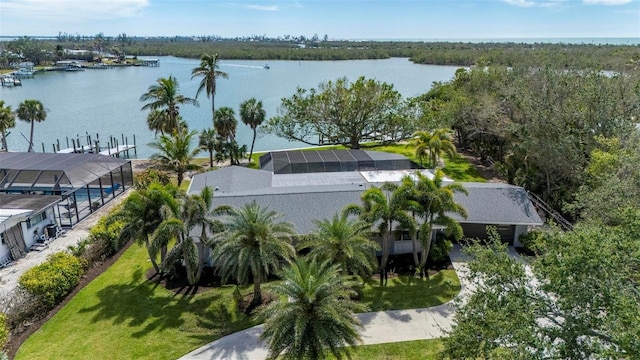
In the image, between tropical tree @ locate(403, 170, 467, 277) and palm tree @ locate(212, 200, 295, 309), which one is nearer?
palm tree @ locate(212, 200, 295, 309)

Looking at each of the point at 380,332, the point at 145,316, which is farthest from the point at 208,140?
the point at 380,332

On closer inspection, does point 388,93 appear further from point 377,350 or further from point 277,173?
point 377,350

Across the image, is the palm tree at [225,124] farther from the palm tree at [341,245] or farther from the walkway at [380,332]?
the walkway at [380,332]

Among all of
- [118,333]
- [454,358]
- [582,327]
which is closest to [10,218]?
[118,333]

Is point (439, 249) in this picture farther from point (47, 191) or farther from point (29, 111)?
point (29, 111)

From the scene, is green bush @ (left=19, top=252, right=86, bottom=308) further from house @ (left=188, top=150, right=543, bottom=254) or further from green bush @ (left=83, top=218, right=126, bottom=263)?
house @ (left=188, top=150, right=543, bottom=254)

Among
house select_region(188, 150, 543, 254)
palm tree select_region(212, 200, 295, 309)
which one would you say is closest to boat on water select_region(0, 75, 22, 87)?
house select_region(188, 150, 543, 254)
